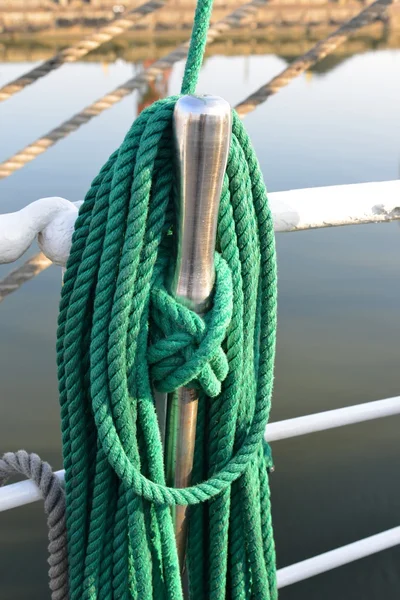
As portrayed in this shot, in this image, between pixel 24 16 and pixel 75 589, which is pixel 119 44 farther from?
pixel 75 589

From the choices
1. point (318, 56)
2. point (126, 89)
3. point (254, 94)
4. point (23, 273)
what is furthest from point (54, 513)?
point (318, 56)

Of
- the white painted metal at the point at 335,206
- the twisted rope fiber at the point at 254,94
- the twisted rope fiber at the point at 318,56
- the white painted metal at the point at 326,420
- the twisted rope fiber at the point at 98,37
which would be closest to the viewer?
the white painted metal at the point at 335,206

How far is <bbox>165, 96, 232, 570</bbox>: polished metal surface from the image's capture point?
706 mm

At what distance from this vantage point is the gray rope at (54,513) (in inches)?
36.8

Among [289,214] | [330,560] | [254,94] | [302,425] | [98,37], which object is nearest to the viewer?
[289,214]

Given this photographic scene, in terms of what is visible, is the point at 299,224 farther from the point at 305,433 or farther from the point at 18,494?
the point at 18,494

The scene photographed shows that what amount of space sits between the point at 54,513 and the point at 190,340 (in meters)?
0.35

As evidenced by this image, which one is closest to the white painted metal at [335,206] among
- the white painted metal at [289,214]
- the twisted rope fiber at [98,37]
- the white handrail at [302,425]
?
the white painted metal at [289,214]

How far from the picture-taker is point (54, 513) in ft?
3.05

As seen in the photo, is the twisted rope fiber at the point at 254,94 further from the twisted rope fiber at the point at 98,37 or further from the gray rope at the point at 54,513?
the gray rope at the point at 54,513

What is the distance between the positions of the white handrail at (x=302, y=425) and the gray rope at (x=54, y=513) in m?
0.02

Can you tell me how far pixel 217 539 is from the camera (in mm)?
924

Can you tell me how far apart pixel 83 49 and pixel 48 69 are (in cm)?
17

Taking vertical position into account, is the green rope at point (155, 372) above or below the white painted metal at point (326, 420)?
above
